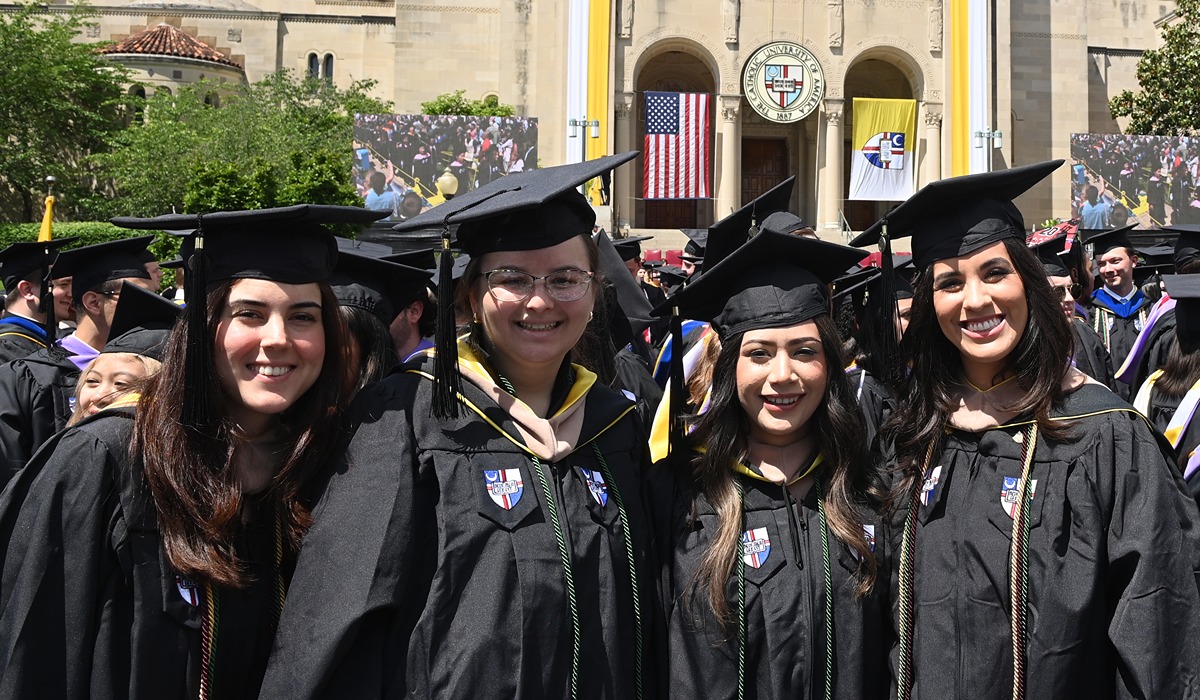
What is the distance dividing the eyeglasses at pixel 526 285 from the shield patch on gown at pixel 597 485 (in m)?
0.49

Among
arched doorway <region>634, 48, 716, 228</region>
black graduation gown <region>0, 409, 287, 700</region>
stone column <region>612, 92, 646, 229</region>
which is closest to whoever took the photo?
black graduation gown <region>0, 409, 287, 700</region>

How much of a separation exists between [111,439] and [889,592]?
222 cm

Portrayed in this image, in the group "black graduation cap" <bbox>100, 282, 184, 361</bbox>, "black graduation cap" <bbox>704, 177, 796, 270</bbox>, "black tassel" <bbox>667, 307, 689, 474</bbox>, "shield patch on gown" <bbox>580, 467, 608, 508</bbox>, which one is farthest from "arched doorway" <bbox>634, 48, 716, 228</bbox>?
"shield patch on gown" <bbox>580, 467, 608, 508</bbox>

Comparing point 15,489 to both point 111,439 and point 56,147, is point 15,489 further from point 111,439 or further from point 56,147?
point 56,147

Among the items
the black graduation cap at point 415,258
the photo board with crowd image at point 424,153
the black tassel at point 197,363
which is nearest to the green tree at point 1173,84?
the photo board with crowd image at point 424,153

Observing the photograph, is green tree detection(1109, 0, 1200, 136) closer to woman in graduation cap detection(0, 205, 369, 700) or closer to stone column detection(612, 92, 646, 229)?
stone column detection(612, 92, 646, 229)

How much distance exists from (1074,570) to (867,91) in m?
36.3

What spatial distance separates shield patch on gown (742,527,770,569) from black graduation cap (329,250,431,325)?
2.11 m

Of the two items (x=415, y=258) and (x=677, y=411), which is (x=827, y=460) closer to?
(x=677, y=411)

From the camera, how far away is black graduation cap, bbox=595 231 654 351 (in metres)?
6.68

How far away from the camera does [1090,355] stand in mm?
7031

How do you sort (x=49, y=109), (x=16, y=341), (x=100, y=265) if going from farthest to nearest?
(x=49, y=109) → (x=16, y=341) → (x=100, y=265)

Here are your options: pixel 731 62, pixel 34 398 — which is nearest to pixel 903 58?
pixel 731 62

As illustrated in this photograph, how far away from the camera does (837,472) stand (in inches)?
123
